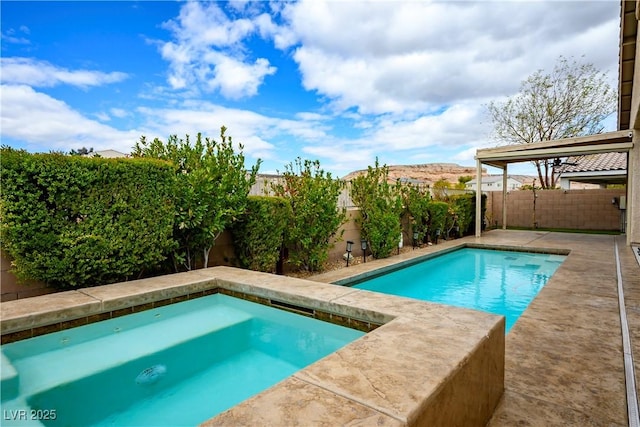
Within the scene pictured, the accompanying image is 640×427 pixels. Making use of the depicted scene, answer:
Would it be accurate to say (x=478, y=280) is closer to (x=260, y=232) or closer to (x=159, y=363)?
(x=260, y=232)

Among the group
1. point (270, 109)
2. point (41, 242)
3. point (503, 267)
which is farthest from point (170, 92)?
point (503, 267)

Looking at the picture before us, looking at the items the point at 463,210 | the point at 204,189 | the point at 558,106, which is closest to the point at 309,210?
the point at 204,189

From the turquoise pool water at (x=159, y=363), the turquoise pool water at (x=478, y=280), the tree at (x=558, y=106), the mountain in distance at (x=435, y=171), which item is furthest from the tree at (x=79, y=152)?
the mountain in distance at (x=435, y=171)

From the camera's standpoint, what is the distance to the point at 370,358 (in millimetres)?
2221

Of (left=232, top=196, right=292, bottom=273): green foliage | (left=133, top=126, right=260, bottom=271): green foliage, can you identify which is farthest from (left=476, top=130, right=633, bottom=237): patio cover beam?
(left=133, top=126, right=260, bottom=271): green foliage

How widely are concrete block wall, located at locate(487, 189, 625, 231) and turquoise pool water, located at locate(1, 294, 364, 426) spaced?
17.5 meters

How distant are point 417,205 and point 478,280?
3.83 metres

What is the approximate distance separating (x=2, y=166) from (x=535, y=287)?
9.14 m

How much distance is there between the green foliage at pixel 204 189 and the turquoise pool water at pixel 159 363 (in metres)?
1.55

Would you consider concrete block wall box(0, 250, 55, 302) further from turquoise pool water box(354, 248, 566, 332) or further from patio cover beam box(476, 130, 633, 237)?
patio cover beam box(476, 130, 633, 237)

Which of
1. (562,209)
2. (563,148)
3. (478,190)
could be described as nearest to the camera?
(563,148)

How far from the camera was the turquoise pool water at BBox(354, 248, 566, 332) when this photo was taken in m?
6.69

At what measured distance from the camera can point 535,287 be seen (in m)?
7.51

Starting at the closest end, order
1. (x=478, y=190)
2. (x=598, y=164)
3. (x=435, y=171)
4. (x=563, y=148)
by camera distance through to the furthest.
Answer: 1. (x=563, y=148)
2. (x=478, y=190)
3. (x=598, y=164)
4. (x=435, y=171)
